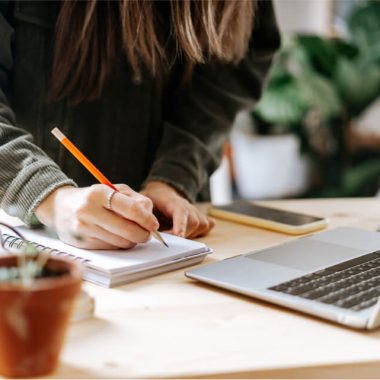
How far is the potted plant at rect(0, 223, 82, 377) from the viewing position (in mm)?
508

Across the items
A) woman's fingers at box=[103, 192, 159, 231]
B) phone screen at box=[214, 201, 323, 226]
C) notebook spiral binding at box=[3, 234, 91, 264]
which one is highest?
woman's fingers at box=[103, 192, 159, 231]

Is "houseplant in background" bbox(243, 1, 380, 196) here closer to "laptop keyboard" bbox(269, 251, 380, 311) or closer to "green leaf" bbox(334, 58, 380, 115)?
"green leaf" bbox(334, 58, 380, 115)

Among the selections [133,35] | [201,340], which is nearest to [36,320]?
[201,340]

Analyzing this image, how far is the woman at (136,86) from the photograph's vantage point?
1.11 meters

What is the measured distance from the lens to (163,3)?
3.99ft

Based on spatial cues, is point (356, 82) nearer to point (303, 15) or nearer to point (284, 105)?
point (284, 105)

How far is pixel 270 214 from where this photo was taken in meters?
1.12

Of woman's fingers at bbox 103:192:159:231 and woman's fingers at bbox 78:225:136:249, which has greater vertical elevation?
woman's fingers at bbox 103:192:159:231

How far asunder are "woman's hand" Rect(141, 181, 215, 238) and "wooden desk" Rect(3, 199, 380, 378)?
7.8 inches

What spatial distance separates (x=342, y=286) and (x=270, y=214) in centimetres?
38

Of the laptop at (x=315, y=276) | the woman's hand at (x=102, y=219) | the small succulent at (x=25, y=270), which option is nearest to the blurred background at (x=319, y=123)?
the laptop at (x=315, y=276)

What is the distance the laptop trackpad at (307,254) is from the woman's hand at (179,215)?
14cm

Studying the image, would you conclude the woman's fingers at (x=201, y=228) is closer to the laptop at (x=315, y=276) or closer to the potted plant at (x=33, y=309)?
the laptop at (x=315, y=276)

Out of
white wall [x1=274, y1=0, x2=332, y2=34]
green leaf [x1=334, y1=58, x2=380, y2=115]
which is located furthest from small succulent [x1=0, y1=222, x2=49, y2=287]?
white wall [x1=274, y1=0, x2=332, y2=34]
